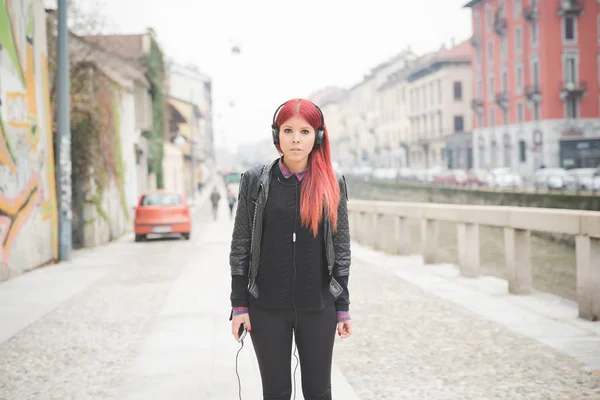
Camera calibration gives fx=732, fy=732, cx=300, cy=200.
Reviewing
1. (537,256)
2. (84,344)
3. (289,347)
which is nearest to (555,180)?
(537,256)

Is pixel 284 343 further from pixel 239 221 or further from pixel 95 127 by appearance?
pixel 95 127

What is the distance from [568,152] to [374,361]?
50733 mm

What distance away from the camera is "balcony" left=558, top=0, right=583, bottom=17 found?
53219mm

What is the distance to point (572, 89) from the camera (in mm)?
53656

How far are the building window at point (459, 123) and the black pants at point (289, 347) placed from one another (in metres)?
74.8

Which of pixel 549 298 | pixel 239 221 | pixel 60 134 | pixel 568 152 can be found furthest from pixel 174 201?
pixel 568 152

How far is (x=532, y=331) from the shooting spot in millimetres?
7098

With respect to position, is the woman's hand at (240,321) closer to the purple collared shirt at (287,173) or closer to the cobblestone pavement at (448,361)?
the purple collared shirt at (287,173)

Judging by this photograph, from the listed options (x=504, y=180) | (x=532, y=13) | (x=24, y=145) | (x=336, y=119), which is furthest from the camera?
(x=336, y=119)

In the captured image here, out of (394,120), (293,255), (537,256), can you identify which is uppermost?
(394,120)

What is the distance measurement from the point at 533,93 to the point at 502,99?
19.9 feet

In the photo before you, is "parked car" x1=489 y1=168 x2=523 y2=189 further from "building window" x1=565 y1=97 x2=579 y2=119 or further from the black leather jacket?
the black leather jacket

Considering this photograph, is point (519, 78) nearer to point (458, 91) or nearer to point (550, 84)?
point (550, 84)

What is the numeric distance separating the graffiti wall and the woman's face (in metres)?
10.3
